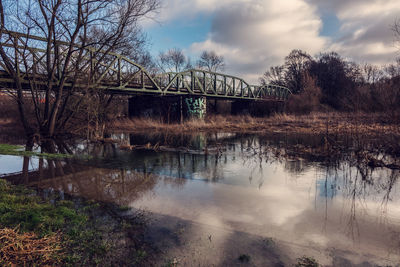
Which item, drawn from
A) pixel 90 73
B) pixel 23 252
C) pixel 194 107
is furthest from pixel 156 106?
pixel 23 252

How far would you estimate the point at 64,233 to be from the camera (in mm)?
3162

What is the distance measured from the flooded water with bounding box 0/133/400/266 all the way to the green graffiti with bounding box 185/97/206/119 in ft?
70.9

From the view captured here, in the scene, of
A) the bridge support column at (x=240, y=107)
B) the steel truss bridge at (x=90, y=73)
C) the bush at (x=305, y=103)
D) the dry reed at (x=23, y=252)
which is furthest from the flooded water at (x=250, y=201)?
the bridge support column at (x=240, y=107)

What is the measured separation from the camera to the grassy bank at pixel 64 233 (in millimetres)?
2494

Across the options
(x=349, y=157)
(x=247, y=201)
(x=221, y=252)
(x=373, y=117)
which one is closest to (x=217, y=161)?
(x=247, y=201)

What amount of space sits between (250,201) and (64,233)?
3.15 meters

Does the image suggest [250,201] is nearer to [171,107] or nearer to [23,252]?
[23,252]

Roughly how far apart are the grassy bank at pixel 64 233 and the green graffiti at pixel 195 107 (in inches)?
1008

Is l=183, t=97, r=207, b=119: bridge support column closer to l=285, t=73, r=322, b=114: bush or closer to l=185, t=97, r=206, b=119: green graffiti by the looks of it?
l=185, t=97, r=206, b=119: green graffiti

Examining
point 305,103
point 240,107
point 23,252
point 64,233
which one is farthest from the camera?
point 240,107

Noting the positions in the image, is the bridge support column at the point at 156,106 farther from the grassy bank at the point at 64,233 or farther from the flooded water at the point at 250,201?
the grassy bank at the point at 64,233

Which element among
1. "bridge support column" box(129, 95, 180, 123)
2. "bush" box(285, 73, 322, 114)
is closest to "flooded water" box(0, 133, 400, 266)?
"bridge support column" box(129, 95, 180, 123)

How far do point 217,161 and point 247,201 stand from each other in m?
3.81

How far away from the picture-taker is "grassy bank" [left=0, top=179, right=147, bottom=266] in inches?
98.2
